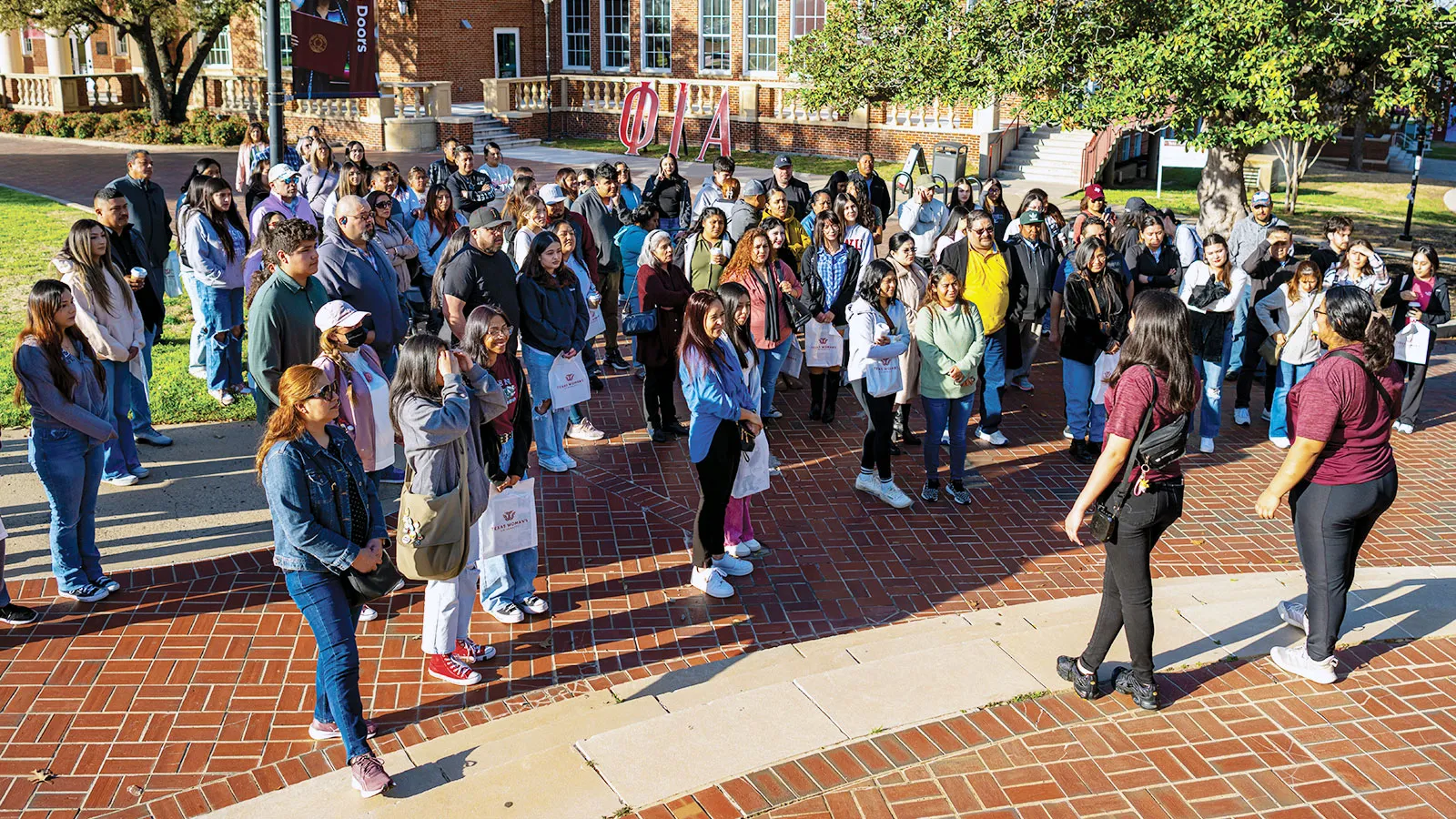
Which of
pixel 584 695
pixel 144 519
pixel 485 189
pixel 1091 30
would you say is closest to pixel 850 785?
pixel 584 695

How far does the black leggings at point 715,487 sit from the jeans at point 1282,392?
5.25 metres

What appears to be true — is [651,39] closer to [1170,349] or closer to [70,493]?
[70,493]

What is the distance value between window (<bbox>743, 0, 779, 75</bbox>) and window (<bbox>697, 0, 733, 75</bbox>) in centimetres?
62

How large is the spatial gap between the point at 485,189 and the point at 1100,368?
655 centimetres

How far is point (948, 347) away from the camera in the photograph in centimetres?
Answer: 832

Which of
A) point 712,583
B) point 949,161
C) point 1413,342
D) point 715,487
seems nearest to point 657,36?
point 949,161

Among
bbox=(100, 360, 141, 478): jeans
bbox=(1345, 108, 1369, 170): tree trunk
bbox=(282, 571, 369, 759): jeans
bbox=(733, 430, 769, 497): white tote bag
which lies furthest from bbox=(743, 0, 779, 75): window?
bbox=(282, 571, 369, 759): jeans

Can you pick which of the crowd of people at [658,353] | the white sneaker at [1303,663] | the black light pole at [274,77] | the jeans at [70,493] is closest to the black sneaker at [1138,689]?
the crowd of people at [658,353]

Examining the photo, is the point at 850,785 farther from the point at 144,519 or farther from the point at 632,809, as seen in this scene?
the point at 144,519

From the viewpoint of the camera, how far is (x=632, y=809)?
195 inches

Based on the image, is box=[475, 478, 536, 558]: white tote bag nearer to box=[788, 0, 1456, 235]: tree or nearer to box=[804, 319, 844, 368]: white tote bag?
box=[804, 319, 844, 368]: white tote bag

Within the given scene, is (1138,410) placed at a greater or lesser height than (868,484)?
greater

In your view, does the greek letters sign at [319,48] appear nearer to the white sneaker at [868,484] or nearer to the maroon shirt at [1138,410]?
the white sneaker at [868,484]

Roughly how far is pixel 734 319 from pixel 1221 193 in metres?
11.8
